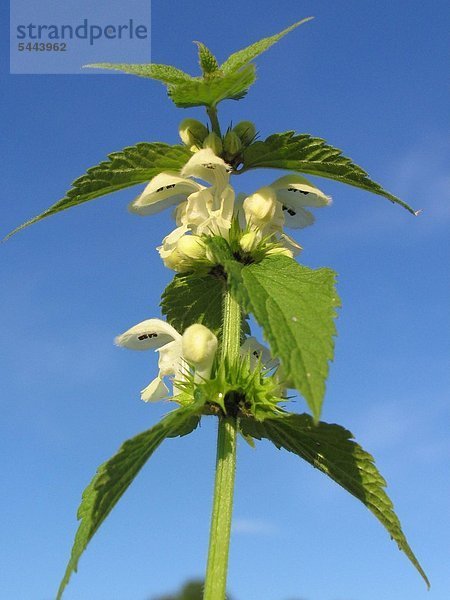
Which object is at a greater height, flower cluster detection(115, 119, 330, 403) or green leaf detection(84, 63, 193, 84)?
green leaf detection(84, 63, 193, 84)

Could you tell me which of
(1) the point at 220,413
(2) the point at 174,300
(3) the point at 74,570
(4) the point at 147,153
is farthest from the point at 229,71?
(3) the point at 74,570

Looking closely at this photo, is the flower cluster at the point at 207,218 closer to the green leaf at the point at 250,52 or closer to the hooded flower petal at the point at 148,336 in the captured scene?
the hooded flower petal at the point at 148,336

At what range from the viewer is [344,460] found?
223cm

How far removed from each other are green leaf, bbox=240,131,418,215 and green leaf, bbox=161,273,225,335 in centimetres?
44

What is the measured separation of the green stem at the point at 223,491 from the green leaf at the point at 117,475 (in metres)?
0.17

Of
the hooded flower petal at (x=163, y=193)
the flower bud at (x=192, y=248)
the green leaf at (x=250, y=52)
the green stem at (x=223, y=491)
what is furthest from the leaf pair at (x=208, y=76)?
the green stem at (x=223, y=491)

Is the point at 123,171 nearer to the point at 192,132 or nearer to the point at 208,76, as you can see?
the point at 192,132

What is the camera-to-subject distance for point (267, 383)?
7.22ft

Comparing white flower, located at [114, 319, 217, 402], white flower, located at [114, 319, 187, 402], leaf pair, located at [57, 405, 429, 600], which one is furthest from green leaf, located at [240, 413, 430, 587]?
white flower, located at [114, 319, 187, 402]

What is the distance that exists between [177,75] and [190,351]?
90cm

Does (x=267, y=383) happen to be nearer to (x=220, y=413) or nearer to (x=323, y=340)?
(x=220, y=413)

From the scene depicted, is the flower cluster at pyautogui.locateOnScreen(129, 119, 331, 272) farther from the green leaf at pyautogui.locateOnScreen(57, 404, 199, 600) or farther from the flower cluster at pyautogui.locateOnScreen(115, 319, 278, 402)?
the green leaf at pyautogui.locateOnScreen(57, 404, 199, 600)

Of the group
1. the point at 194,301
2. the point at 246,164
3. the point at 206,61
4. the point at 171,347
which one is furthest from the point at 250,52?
the point at 171,347

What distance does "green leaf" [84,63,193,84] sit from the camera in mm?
2186
